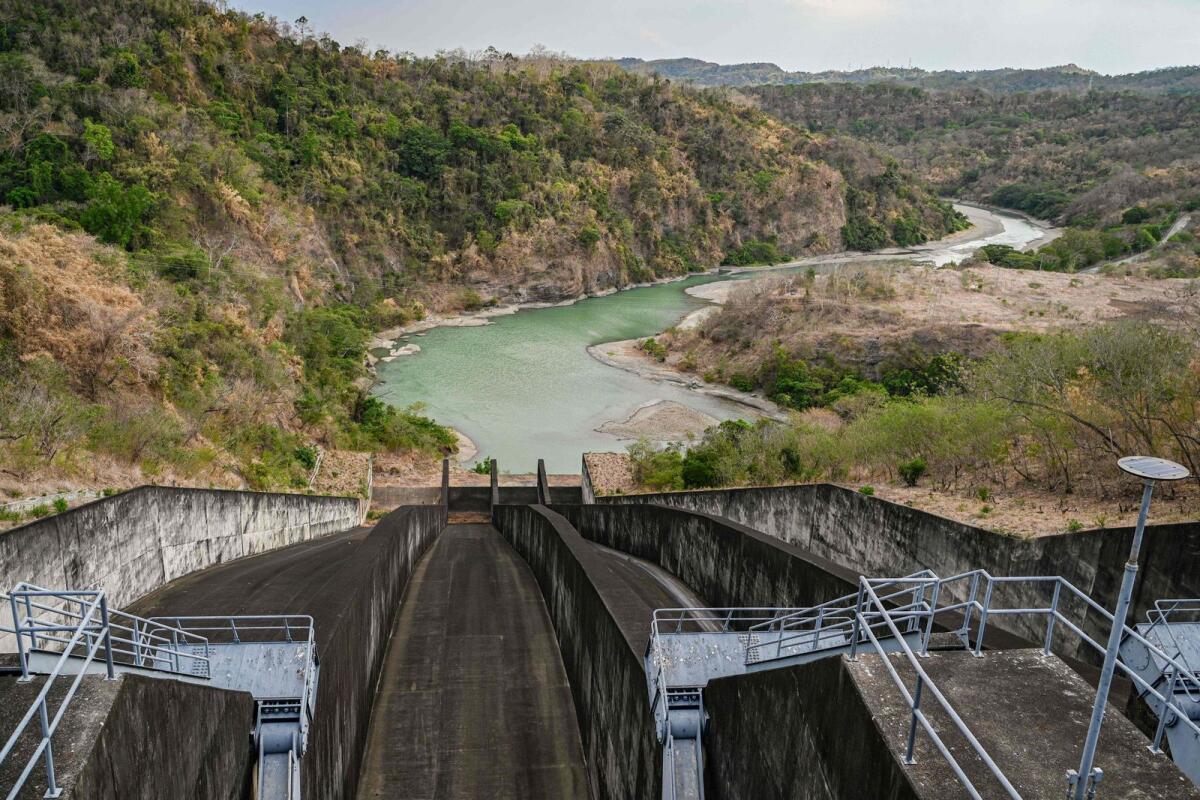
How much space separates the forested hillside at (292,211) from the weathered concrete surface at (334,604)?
3871 mm

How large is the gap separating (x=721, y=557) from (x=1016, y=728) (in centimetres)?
1027

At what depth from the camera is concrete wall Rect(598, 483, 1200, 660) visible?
1072 cm

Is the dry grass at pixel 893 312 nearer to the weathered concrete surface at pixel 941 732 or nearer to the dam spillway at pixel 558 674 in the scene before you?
the dam spillway at pixel 558 674

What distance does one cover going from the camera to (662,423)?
43906 mm

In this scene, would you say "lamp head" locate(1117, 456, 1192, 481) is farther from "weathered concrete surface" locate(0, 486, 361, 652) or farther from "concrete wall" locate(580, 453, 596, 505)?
"concrete wall" locate(580, 453, 596, 505)

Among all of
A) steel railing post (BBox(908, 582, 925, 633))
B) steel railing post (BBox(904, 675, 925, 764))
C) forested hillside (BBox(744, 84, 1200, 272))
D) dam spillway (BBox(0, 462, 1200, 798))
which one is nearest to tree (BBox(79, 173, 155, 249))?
dam spillway (BBox(0, 462, 1200, 798))

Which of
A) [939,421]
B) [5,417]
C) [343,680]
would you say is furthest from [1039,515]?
[5,417]

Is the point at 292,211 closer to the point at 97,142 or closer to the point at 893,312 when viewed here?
the point at 97,142

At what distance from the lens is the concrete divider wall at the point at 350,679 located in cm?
853

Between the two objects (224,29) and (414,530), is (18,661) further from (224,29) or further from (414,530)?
(224,29)

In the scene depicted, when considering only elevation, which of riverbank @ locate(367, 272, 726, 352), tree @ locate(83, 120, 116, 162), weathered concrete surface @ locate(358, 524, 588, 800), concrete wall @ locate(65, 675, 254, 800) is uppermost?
tree @ locate(83, 120, 116, 162)

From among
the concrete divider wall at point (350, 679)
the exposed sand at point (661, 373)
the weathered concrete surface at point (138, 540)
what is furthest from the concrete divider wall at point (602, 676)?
the exposed sand at point (661, 373)

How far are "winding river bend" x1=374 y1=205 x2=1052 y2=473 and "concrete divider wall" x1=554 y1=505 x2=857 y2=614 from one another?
1630 cm

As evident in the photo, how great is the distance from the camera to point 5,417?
1569 centimetres
